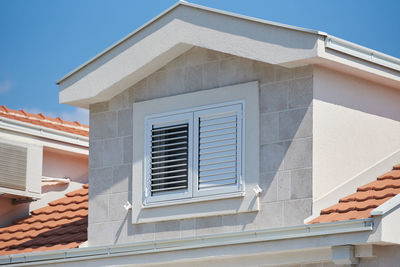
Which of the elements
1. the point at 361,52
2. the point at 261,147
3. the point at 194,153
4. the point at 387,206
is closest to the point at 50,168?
the point at 194,153

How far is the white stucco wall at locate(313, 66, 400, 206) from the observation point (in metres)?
12.0

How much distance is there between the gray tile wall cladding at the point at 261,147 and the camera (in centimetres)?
1202

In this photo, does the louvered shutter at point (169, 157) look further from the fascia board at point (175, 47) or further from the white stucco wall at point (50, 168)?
the white stucco wall at point (50, 168)

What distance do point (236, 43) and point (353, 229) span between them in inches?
122

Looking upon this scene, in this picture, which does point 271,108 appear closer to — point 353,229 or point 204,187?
point 204,187

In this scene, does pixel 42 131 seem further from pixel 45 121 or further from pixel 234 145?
pixel 234 145

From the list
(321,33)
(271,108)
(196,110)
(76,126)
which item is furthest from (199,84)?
(76,126)

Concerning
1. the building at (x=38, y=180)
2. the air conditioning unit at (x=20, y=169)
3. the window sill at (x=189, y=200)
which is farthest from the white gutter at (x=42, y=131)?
the window sill at (x=189, y=200)

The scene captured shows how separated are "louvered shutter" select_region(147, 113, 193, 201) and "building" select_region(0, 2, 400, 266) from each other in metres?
0.02

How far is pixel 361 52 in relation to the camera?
12.3 m

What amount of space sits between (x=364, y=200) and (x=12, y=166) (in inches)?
269

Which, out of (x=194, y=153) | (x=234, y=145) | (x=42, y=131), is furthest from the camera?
(x=42, y=131)

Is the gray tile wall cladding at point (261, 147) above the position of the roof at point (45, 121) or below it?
below

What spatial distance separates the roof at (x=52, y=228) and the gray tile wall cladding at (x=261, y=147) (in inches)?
29.8
